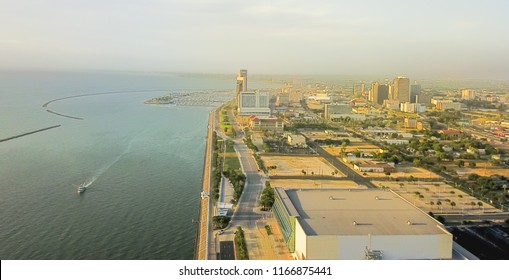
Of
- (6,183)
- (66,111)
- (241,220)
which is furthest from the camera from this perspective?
(66,111)

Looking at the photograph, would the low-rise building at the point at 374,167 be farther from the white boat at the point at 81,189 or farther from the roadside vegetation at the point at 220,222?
the white boat at the point at 81,189

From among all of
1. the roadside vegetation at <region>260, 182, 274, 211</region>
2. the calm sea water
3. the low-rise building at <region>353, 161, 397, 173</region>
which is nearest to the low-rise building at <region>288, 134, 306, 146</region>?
the calm sea water

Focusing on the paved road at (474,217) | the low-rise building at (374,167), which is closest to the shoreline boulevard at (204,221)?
the low-rise building at (374,167)

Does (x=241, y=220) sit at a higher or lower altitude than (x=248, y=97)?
lower

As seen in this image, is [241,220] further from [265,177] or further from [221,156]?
[221,156]

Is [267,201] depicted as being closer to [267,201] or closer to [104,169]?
[267,201]

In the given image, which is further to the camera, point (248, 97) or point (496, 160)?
point (248, 97)

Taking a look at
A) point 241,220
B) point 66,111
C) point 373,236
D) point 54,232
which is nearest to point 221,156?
point 241,220

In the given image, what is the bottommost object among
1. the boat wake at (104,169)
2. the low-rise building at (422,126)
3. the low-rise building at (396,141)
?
the boat wake at (104,169)
